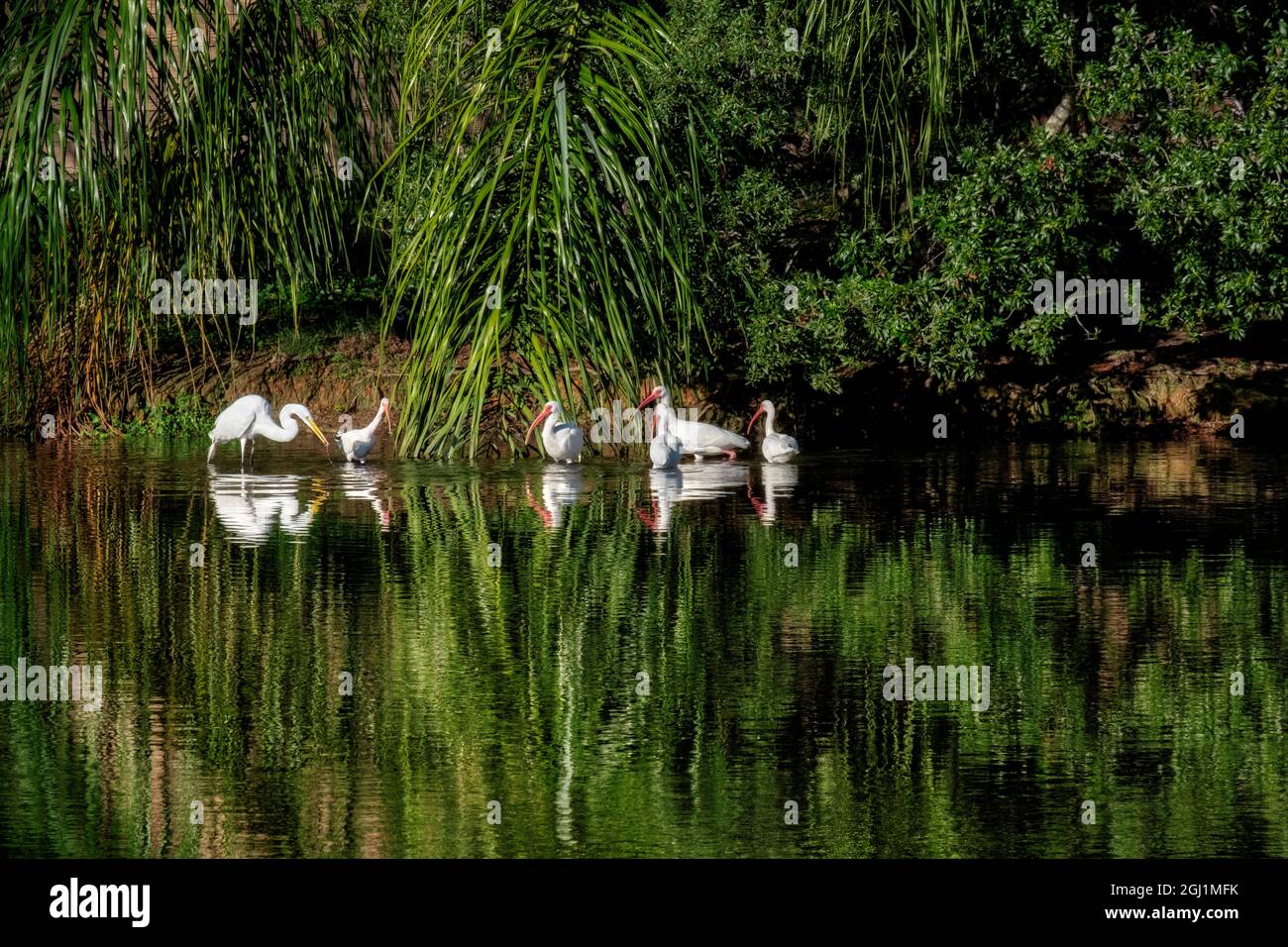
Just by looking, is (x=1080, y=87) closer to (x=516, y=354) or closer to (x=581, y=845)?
(x=516, y=354)

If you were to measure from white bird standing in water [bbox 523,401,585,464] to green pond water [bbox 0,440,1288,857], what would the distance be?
63 centimetres

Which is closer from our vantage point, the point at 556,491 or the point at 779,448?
the point at 556,491

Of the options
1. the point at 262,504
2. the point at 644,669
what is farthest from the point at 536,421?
the point at 644,669

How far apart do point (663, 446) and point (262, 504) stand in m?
3.66

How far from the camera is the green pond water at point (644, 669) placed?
6.78 metres

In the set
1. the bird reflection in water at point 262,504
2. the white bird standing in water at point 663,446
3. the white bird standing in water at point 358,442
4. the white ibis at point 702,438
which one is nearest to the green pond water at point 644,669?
the bird reflection in water at point 262,504

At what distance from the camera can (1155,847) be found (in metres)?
6.48

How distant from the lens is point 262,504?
15570 millimetres

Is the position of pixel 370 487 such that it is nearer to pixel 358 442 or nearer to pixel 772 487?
pixel 358 442

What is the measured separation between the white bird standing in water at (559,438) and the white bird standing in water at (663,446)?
0.67 meters

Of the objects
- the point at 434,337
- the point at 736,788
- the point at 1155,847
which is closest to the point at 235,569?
the point at 434,337

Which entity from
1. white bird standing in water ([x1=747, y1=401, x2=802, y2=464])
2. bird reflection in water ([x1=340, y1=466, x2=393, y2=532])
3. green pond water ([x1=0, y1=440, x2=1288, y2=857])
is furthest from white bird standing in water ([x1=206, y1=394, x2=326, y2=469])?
white bird standing in water ([x1=747, y1=401, x2=802, y2=464])

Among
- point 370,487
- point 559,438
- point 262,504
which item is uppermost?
point 559,438

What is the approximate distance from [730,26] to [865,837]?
12.3 meters
